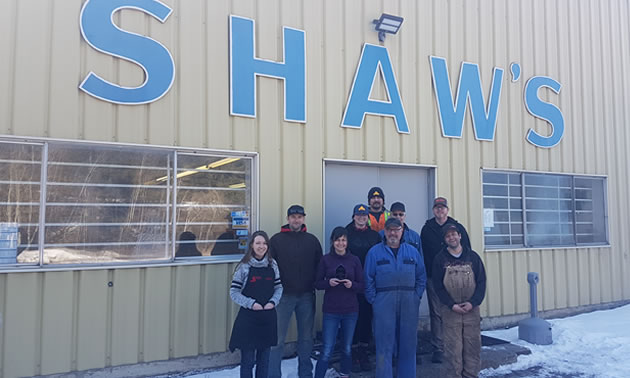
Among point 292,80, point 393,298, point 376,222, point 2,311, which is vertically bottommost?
point 2,311

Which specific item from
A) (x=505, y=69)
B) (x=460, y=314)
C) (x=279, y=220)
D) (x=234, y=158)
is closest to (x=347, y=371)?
(x=460, y=314)

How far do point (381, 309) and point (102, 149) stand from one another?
3621mm

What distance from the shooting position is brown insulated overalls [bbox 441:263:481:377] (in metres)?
5.11

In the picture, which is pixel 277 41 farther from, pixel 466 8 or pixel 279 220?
pixel 466 8

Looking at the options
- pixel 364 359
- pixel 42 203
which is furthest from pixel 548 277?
pixel 42 203

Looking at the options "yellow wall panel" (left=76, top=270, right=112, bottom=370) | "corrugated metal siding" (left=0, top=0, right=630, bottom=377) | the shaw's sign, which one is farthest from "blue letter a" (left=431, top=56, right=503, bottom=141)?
"yellow wall panel" (left=76, top=270, right=112, bottom=370)

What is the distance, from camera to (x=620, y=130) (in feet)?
32.5

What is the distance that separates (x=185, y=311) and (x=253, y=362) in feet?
4.31

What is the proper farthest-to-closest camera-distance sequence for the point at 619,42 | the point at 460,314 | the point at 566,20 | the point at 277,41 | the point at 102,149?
the point at 619,42 → the point at 566,20 → the point at 277,41 → the point at 102,149 → the point at 460,314

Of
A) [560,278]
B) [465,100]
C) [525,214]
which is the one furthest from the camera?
[560,278]

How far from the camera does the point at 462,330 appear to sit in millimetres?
5156

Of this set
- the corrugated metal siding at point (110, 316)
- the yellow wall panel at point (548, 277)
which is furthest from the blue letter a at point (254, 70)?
the yellow wall panel at point (548, 277)

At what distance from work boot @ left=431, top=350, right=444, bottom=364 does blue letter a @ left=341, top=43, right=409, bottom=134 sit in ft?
10.6

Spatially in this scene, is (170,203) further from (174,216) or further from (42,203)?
(42,203)
